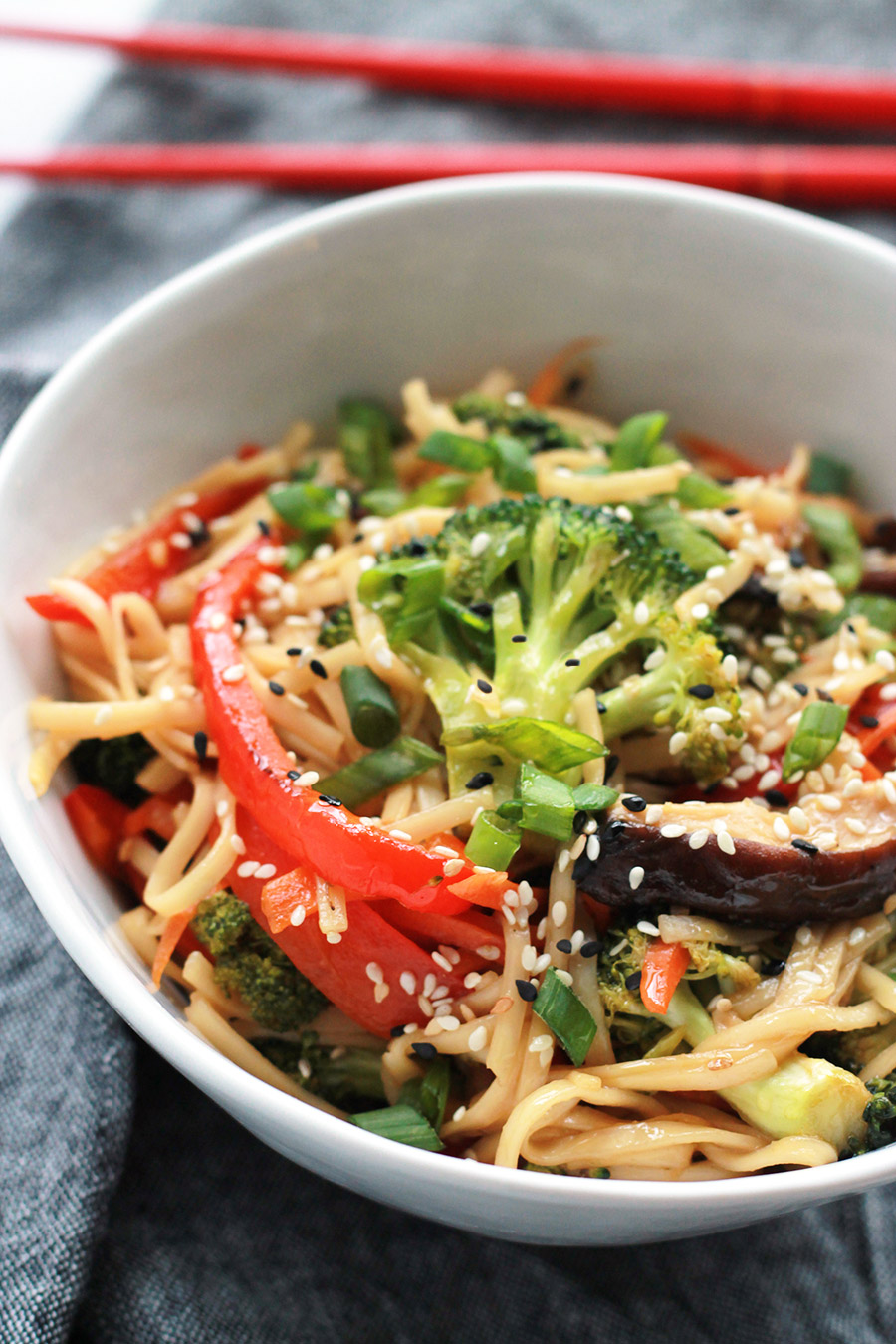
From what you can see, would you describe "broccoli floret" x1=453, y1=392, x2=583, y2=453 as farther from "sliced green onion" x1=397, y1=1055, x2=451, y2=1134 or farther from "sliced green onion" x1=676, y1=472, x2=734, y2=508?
"sliced green onion" x1=397, y1=1055, x2=451, y2=1134

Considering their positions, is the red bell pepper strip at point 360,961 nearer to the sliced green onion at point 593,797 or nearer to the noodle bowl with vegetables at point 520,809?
the noodle bowl with vegetables at point 520,809

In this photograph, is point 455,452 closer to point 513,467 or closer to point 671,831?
point 513,467

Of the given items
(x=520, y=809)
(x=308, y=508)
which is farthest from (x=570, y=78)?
(x=520, y=809)

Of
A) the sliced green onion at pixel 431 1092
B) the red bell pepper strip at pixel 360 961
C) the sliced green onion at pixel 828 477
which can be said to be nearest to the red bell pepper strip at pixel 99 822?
the red bell pepper strip at pixel 360 961

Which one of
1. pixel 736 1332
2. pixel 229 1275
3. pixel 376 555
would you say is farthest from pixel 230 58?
pixel 736 1332

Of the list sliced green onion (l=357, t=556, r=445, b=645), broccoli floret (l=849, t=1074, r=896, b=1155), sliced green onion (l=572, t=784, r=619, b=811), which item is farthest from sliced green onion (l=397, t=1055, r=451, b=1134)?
sliced green onion (l=357, t=556, r=445, b=645)

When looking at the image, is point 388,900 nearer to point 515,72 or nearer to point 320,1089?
point 320,1089

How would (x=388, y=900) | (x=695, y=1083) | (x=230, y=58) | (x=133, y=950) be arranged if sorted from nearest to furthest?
(x=695, y=1083) → (x=388, y=900) → (x=133, y=950) → (x=230, y=58)
